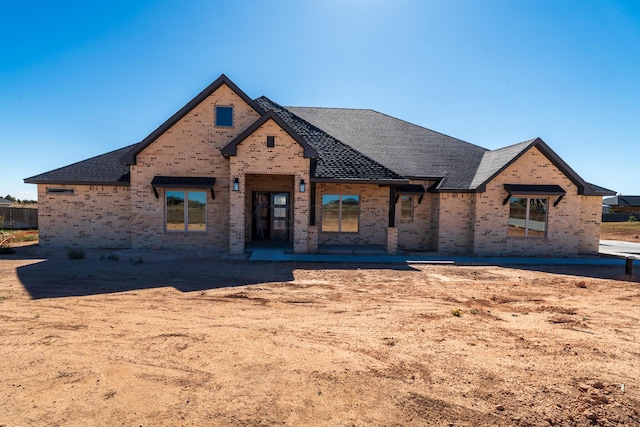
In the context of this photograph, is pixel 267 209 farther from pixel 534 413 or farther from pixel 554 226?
pixel 534 413

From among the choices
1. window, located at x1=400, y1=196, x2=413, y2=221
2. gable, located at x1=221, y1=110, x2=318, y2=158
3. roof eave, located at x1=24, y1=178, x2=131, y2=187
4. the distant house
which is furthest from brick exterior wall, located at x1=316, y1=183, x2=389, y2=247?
the distant house

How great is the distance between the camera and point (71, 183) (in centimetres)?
1512

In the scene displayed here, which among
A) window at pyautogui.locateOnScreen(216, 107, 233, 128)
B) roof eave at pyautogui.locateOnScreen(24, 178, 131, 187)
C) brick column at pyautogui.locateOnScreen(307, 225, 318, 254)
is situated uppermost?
window at pyautogui.locateOnScreen(216, 107, 233, 128)

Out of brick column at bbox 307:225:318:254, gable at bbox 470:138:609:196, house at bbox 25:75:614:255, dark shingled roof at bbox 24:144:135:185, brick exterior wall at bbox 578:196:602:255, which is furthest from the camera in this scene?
brick exterior wall at bbox 578:196:602:255

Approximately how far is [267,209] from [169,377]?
1352 centimetres

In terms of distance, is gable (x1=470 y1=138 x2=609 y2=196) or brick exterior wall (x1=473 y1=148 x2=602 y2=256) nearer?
gable (x1=470 y1=138 x2=609 y2=196)

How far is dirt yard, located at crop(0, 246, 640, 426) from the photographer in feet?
12.0

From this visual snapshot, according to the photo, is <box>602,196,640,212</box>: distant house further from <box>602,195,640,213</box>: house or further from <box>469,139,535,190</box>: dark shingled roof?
<box>469,139,535,190</box>: dark shingled roof

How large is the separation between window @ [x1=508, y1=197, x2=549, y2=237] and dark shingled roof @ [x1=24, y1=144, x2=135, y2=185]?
56.4ft

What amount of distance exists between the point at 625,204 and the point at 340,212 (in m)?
70.6

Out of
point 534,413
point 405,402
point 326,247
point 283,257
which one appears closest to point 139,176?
point 283,257

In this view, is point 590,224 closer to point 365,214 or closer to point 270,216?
point 365,214

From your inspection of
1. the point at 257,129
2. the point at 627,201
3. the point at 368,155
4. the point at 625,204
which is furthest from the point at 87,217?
the point at 627,201

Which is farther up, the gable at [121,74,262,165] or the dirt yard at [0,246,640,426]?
the gable at [121,74,262,165]
